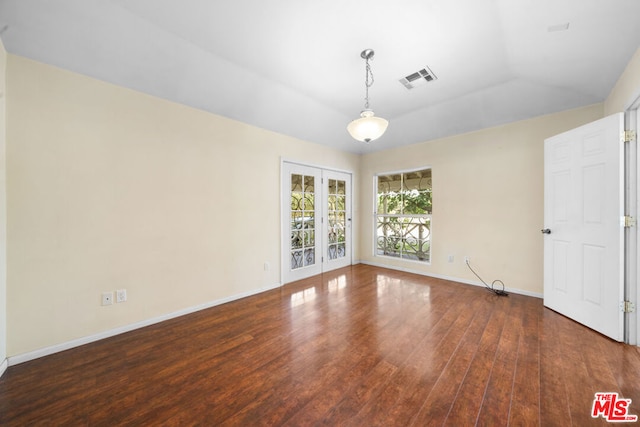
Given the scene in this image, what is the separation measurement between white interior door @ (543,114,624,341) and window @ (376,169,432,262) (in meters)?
1.71

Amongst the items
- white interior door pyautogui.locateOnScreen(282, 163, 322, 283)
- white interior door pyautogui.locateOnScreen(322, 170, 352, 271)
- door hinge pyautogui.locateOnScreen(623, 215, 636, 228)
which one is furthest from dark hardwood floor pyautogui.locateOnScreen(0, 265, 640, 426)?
white interior door pyautogui.locateOnScreen(322, 170, 352, 271)

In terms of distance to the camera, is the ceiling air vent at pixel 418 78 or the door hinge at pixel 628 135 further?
the ceiling air vent at pixel 418 78

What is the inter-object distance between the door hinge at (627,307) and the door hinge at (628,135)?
144 cm

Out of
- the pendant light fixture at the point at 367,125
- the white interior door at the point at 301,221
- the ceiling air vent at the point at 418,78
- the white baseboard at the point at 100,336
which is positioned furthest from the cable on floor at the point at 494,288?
the white baseboard at the point at 100,336

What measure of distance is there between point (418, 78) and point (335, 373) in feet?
10.2

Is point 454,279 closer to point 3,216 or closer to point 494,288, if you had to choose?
point 494,288

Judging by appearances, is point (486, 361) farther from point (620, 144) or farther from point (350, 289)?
point (620, 144)

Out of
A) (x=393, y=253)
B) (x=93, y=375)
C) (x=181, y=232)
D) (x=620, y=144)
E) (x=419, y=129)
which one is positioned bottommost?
(x=93, y=375)

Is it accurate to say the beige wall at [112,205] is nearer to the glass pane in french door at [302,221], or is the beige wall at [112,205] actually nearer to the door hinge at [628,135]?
the glass pane in french door at [302,221]

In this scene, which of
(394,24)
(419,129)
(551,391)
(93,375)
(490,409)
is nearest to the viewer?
(490,409)

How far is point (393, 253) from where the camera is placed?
492 cm

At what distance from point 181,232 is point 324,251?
2533 mm

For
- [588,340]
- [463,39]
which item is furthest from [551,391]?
[463,39]

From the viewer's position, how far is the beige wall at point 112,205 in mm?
1954
